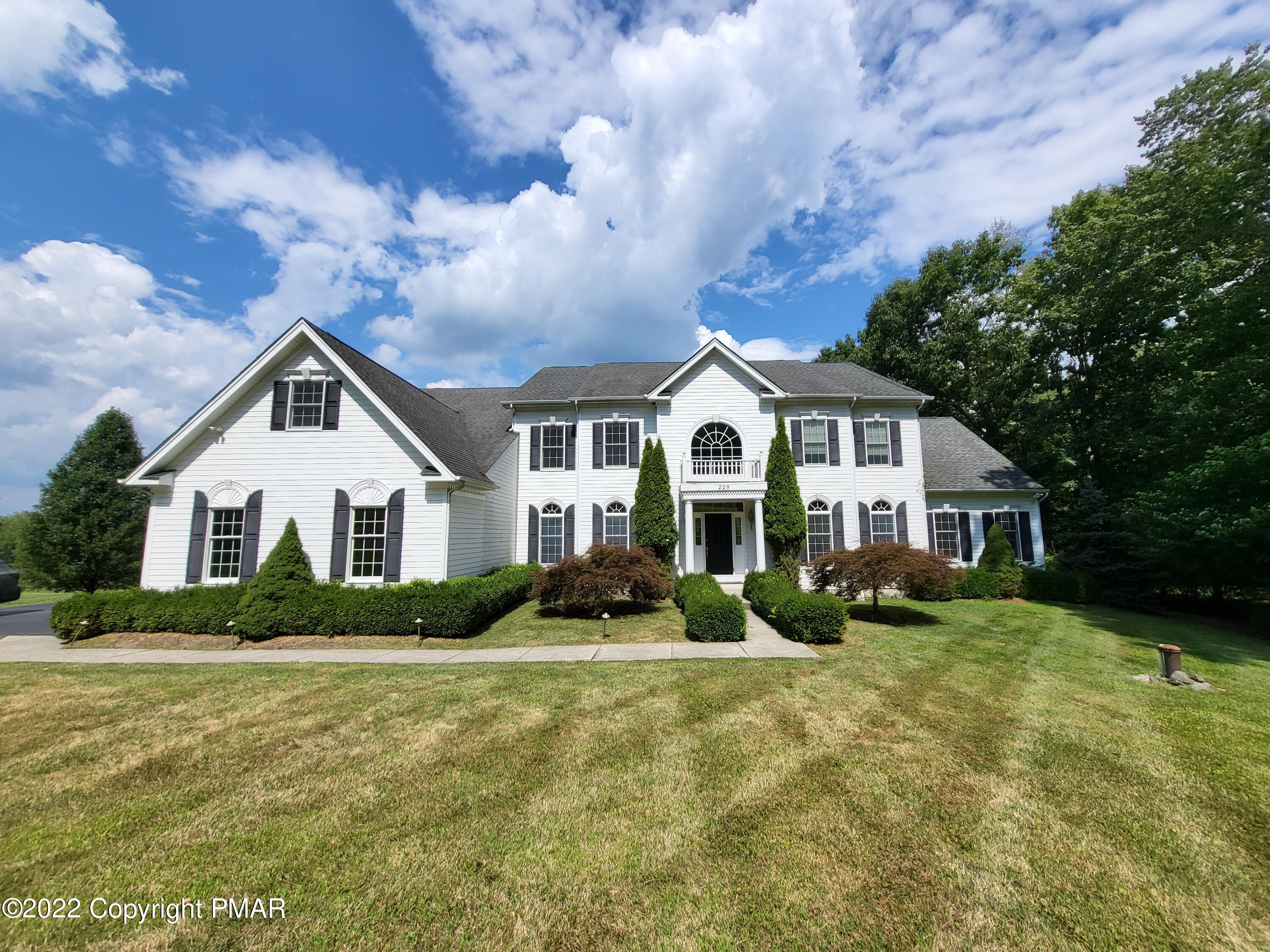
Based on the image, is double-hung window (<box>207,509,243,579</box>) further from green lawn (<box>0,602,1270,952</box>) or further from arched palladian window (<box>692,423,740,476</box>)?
arched palladian window (<box>692,423,740,476</box>)

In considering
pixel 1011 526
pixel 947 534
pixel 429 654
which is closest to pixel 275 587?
pixel 429 654

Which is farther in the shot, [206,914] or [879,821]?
[879,821]

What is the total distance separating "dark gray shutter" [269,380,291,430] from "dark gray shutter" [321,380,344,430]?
110 cm

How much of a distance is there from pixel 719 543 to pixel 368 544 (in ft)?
40.4

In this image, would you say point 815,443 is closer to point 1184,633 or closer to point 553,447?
point 553,447

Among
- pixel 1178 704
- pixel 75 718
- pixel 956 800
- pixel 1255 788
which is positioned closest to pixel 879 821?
pixel 956 800

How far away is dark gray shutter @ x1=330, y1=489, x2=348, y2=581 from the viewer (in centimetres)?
1324

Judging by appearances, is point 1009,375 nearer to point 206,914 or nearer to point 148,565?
point 206,914

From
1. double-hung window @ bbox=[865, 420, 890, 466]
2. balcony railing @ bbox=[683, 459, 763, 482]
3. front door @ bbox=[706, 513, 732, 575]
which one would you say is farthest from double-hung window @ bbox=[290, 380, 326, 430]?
double-hung window @ bbox=[865, 420, 890, 466]

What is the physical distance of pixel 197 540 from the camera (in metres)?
13.4

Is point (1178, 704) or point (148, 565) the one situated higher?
point (148, 565)

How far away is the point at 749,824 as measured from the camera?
4.06 meters

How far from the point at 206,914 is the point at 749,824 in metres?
3.86

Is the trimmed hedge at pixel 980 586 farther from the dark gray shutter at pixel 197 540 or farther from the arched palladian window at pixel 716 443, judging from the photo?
the dark gray shutter at pixel 197 540
